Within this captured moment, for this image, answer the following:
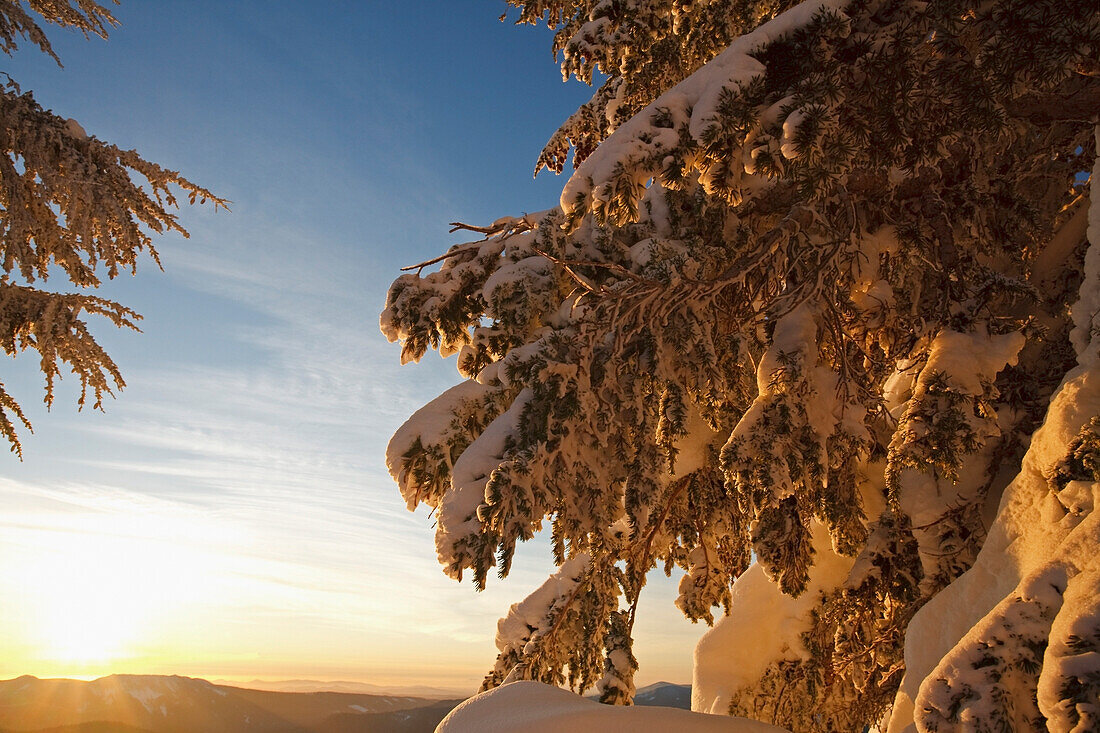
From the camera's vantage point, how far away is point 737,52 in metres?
3.12

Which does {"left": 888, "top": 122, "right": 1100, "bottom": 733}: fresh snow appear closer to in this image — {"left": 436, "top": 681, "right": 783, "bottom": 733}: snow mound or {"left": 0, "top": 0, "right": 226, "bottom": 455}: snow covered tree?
{"left": 436, "top": 681, "right": 783, "bottom": 733}: snow mound

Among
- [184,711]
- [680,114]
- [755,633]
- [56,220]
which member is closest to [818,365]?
[680,114]

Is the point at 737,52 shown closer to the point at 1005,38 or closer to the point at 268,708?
the point at 1005,38

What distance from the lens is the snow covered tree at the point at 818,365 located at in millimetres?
2604

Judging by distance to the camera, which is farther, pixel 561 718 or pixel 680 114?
pixel 680 114

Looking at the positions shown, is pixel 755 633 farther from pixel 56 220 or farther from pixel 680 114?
pixel 56 220

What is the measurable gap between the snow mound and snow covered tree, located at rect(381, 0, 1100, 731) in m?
0.51

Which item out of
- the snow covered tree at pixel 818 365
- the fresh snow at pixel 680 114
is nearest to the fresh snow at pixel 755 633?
the snow covered tree at pixel 818 365

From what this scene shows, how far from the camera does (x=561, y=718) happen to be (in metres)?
2.46

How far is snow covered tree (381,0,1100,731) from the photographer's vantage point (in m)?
2.60

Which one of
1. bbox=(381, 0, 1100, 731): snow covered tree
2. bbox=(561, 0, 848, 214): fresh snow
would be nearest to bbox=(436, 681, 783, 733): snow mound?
bbox=(381, 0, 1100, 731): snow covered tree

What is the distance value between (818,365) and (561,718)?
233cm

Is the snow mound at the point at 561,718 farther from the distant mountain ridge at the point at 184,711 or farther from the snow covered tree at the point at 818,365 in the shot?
the distant mountain ridge at the point at 184,711

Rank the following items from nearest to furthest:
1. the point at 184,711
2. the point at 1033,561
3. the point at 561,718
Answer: the point at 1033,561 → the point at 561,718 → the point at 184,711
